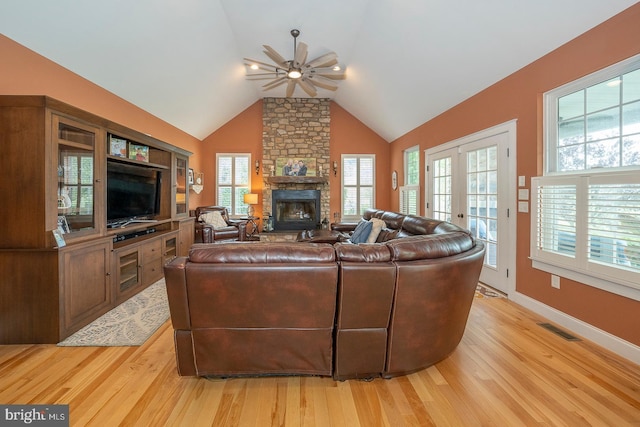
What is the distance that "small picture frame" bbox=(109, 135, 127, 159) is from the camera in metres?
3.21

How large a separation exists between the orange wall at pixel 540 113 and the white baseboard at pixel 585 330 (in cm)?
4

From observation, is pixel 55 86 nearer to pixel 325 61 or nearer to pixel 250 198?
pixel 325 61

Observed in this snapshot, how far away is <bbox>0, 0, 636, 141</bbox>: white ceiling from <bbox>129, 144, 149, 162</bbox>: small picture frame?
0.89 m

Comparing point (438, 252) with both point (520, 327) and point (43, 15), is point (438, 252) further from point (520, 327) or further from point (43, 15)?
point (43, 15)

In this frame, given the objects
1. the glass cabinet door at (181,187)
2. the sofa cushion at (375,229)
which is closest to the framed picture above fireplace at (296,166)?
the glass cabinet door at (181,187)

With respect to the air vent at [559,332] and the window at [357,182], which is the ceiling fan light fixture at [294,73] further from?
the air vent at [559,332]

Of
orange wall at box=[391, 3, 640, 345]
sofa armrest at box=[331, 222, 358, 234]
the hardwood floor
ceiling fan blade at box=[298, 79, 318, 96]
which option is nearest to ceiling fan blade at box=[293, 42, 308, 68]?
ceiling fan blade at box=[298, 79, 318, 96]

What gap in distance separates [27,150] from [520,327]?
436 cm

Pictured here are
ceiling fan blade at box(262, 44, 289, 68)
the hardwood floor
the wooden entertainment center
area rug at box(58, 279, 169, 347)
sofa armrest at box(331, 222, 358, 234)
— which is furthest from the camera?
sofa armrest at box(331, 222, 358, 234)

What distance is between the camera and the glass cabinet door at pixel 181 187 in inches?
190

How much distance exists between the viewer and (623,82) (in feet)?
7.55

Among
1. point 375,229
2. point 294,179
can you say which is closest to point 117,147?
point 375,229

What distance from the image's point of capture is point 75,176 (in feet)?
8.78

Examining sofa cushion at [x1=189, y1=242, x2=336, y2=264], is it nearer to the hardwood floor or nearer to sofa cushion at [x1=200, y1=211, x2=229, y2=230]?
the hardwood floor
